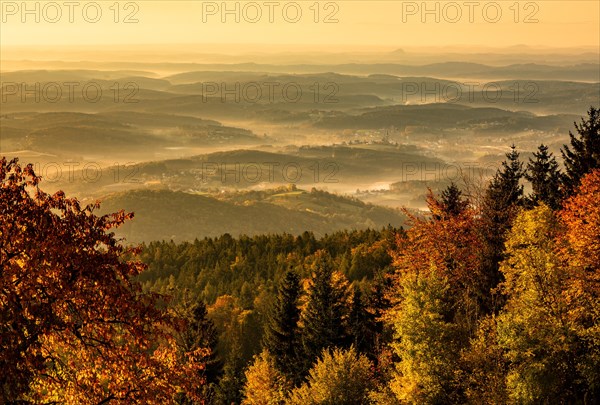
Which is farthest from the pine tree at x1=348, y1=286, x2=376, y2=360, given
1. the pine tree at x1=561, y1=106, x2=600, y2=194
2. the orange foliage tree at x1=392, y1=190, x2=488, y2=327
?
the pine tree at x1=561, y1=106, x2=600, y2=194

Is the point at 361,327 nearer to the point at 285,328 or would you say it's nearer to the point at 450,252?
the point at 285,328

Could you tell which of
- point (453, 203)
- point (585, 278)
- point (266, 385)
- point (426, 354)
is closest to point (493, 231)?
point (585, 278)

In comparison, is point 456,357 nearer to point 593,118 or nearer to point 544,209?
point 544,209

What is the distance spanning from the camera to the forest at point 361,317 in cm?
1608

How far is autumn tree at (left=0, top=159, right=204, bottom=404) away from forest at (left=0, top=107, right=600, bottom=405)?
0.04 metres

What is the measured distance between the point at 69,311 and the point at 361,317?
53.0 m

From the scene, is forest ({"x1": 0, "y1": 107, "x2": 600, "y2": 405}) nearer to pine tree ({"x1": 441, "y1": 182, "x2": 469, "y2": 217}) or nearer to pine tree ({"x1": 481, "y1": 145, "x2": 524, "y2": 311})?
pine tree ({"x1": 481, "y1": 145, "x2": 524, "y2": 311})

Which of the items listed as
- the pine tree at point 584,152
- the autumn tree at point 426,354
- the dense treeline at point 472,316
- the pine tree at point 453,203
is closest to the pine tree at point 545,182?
the dense treeline at point 472,316

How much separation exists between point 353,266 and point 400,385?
324ft

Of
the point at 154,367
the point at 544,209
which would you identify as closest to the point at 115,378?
the point at 154,367

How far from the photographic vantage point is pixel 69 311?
16688mm

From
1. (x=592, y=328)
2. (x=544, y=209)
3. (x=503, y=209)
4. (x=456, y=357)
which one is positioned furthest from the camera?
(x=503, y=209)

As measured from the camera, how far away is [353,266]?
14375 cm

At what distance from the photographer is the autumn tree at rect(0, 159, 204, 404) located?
1539 centimetres
